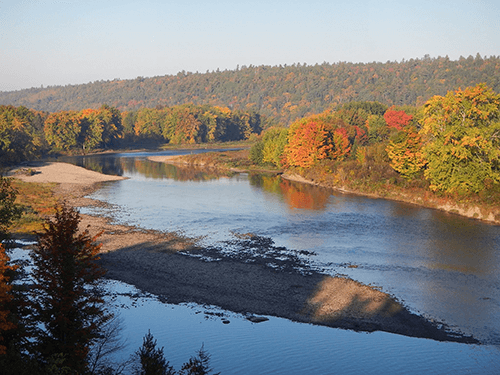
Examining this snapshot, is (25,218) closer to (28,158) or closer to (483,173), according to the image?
(483,173)

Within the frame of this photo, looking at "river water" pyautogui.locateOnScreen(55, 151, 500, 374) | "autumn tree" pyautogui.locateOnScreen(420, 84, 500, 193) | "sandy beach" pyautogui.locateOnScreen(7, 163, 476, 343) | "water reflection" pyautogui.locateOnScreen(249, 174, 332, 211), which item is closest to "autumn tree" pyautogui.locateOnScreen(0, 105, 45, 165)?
"river water" pyautogui.locateOnScreen(55, 151, 500, 374)

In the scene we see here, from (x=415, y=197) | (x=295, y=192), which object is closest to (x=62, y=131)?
(x=295, y=192)

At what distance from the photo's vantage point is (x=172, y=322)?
25516mm

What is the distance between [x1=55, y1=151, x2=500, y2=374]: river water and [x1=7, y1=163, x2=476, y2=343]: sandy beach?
1.07m

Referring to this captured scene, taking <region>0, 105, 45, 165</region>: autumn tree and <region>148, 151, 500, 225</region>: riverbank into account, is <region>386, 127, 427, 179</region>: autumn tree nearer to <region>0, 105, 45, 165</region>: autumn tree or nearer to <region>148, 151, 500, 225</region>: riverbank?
<region>148, 151, 500, 225</region>: riverbank

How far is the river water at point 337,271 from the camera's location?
2198 centimetres

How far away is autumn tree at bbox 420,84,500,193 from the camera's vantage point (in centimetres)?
5453

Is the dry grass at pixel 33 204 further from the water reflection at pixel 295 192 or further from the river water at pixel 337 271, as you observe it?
the water reflection at pixel 295 192

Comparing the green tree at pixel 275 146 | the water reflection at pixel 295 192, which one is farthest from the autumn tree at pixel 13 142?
the green tree at pixel 275 146

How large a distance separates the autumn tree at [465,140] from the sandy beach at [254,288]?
31.3 meters

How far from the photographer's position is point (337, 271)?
34.4 m

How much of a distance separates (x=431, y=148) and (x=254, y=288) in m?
38.2

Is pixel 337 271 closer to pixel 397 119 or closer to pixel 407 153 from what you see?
pixel 407 153

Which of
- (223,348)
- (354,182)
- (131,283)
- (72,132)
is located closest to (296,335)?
(223,348)
